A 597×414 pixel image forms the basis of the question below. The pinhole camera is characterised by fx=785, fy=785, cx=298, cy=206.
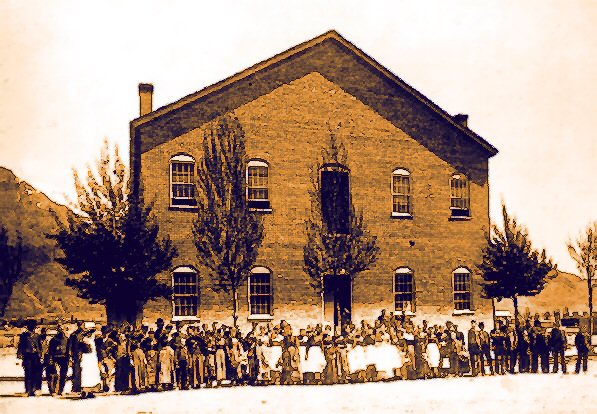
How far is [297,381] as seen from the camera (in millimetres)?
19141

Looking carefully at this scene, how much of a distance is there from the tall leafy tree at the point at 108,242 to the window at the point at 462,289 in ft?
38.5

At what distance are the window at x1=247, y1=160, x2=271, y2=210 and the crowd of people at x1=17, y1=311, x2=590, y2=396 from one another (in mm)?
6033

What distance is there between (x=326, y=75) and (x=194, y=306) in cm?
912

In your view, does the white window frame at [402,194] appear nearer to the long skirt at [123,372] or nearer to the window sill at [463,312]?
the window sill at [463,312]

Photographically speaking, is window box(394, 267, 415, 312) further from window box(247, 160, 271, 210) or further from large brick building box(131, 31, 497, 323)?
window box(247, 160, 271, 210)

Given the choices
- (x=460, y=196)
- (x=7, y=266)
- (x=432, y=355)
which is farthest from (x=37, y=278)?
(x=432, y=355)

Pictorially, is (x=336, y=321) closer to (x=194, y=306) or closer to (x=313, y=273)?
(x=313, y=273)

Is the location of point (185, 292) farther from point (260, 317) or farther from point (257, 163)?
point (257, 163)

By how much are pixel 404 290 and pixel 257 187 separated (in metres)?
6.49

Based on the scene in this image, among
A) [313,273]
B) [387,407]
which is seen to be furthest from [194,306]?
[387,407]

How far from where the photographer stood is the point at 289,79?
2678cm

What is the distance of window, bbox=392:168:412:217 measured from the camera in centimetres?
2814

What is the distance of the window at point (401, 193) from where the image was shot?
92.3 ft

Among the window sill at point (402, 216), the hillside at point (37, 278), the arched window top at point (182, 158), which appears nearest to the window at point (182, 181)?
the arched window top at point (182, 158)
